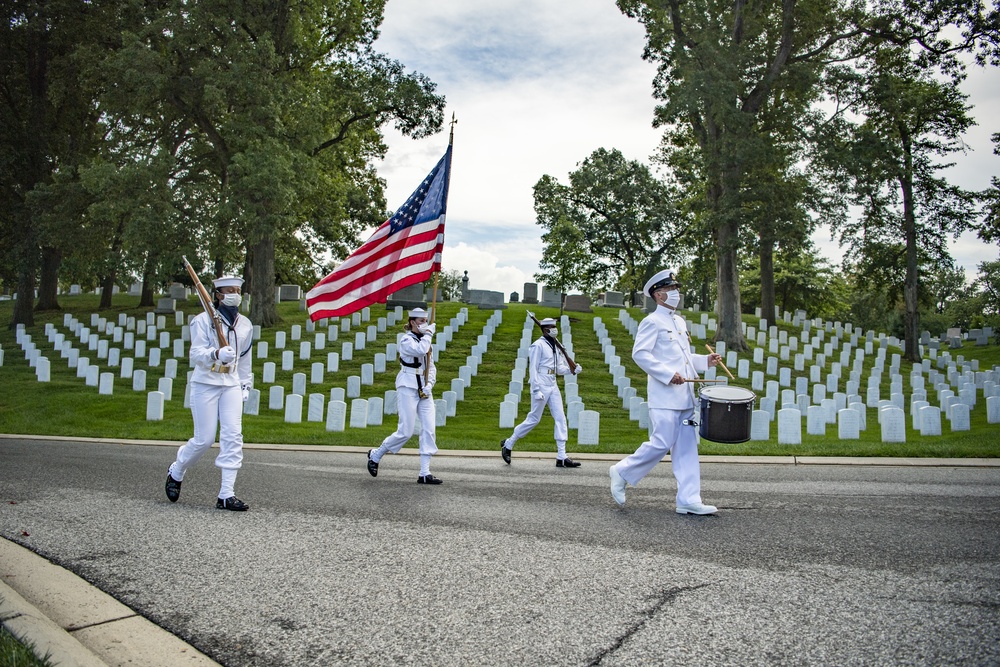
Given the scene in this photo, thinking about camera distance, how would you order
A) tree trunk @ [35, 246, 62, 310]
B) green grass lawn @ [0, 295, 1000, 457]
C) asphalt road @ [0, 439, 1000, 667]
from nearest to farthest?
asphalt road @ [0, 439, 1000, 667], green grass lawn @ [0, 295, 1000, 457], tree trunk @ [35, 246, 62, 310]

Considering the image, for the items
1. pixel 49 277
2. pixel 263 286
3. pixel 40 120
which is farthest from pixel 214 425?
pixel 49 277

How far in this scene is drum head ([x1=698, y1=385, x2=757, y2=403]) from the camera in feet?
23.0

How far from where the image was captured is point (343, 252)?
42.5 m

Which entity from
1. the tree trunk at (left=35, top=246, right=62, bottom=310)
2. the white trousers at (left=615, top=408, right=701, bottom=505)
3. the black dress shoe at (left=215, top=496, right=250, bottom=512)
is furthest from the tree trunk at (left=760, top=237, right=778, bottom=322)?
the black dress shoe at (left=215, top=496, right=250, bottom=512)

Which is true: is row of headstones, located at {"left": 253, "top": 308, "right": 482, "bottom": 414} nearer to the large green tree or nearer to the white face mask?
the large green tree

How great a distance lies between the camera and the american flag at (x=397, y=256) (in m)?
9.61

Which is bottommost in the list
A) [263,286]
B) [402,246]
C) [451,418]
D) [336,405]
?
[451,418]

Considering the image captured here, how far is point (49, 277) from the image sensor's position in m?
38.1

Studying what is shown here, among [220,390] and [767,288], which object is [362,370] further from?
[767,288]

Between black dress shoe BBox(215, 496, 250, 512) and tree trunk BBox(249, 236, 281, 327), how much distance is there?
23781 millimetres

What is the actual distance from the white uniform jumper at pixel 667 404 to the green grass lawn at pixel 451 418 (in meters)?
4.78

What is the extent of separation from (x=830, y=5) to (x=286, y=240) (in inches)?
960

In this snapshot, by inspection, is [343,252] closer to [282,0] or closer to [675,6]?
[282,0]

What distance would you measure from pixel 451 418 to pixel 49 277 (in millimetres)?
28917
